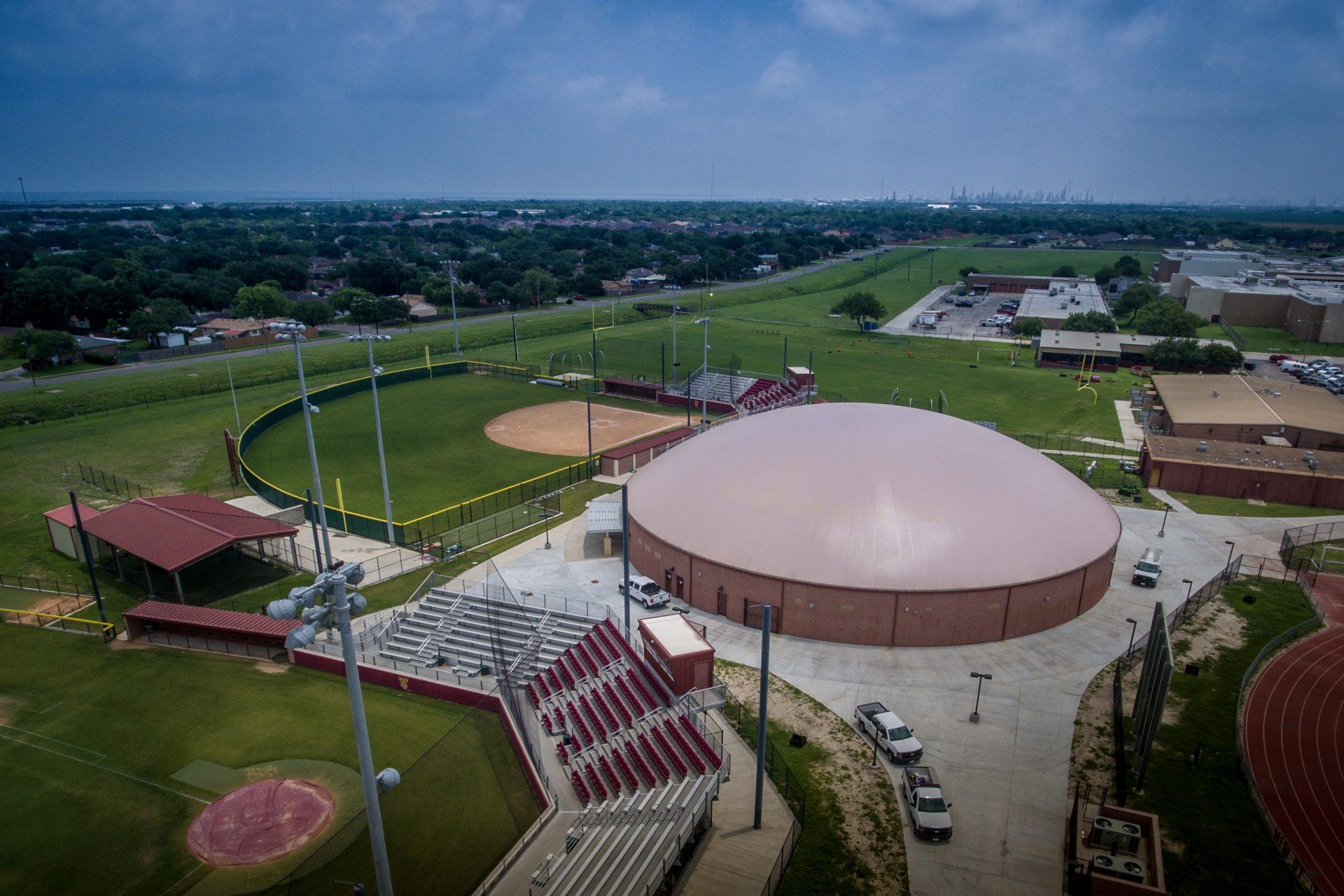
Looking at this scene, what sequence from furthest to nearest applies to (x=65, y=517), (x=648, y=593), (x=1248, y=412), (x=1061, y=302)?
1. (x=1061, y=302)
2. (x=1248, y=412)
3. (x=65, y=517)
4. (x=648, y=593)

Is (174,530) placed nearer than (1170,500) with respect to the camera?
Yes

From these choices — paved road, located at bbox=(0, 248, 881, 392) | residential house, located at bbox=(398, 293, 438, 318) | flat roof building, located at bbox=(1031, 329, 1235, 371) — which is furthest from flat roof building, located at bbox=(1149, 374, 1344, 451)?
residential house, located at bbox=(398, 293, 438, 318)

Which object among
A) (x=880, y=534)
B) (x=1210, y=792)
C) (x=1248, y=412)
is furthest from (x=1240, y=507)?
(x=1210, y=792)

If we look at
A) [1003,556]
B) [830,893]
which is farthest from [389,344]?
[830,893]

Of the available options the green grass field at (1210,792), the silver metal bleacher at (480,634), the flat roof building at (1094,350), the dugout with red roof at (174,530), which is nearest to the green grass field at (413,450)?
the dugout with red roof at (174,530)

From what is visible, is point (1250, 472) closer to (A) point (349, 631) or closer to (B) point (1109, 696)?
(B) point (1109, 696)

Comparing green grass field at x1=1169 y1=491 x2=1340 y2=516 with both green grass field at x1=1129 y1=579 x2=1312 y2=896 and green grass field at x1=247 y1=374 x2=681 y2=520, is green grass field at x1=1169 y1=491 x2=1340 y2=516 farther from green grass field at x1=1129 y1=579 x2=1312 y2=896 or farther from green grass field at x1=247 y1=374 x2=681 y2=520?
green grass field at x1=247 y1=374 x2=681 y2=520

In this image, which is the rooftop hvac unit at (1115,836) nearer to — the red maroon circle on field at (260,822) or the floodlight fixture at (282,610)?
the floodlight fixture at (282,610)
